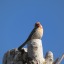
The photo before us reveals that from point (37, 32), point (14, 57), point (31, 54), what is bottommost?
point (14, 57)

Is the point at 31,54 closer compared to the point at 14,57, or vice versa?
the point at 31,54

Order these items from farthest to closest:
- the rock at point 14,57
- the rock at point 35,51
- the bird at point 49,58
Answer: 1. the bird at point 49,58
2. the rock at point 14,57
3. the rock at point 35,51

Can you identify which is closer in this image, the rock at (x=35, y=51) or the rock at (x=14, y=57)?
the rock at (x=35, y=51)

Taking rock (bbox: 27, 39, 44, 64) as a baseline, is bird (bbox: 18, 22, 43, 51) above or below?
above

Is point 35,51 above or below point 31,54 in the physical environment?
above

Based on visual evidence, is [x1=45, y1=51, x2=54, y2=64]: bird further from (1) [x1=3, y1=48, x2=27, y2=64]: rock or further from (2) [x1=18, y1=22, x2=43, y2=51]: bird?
(2) [x1=18, y1=22, x2=43, y2=51]: bird

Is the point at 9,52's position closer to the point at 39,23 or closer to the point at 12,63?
the point at 12,63

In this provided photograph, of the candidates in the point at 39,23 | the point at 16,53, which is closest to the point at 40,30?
the point at 39,23

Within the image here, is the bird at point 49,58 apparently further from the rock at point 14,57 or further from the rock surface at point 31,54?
the rock at point 14,57

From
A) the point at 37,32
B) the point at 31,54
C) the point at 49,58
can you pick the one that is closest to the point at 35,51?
the point at 31,54

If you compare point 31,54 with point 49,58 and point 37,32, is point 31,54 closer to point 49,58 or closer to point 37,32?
point 37,32

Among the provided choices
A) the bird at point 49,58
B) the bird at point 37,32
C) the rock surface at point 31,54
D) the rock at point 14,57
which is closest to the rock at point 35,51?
the rock surface at point 31,54

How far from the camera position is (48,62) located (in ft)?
86.4

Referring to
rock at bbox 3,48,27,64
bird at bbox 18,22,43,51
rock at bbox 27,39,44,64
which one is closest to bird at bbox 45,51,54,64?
rock at bbox 27,39,44,64
